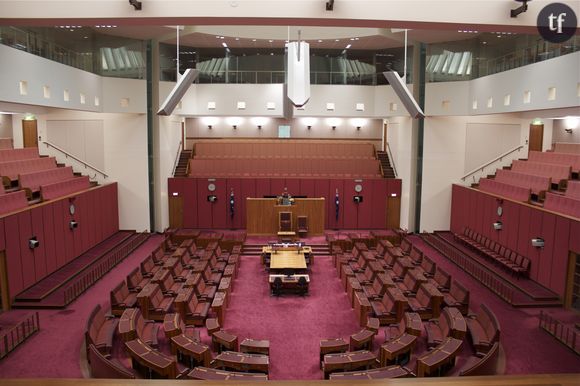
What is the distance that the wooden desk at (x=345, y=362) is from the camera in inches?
320

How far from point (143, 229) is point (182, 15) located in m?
15.8

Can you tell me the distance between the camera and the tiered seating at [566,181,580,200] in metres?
13.0

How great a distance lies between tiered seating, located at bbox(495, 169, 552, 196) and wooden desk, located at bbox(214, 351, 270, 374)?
1085 cm

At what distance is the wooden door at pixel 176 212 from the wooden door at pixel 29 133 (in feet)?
19.6

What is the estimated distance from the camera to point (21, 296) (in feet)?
38.8

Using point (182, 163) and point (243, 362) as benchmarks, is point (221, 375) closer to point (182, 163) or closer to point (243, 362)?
point (243, 362)

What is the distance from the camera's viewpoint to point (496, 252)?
1557 centimetres

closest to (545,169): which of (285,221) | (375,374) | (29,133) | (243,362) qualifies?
(285,221)

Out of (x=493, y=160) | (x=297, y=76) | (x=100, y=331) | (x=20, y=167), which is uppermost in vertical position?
(x=297, y=76)

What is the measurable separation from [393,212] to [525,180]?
20.9 feet

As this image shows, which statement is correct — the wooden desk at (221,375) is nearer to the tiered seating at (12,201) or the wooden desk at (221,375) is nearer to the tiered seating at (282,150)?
the tiered seating at (12,201)

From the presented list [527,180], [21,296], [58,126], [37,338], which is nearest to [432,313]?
[527,180]

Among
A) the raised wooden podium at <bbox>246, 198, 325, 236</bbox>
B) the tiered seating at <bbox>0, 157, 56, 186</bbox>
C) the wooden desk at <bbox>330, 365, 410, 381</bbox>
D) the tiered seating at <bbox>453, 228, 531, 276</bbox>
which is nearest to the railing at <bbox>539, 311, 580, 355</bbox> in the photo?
the tiered seating at <bbox>453, 228, 531, 276</bbox>

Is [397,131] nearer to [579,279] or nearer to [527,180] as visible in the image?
[527,180]
